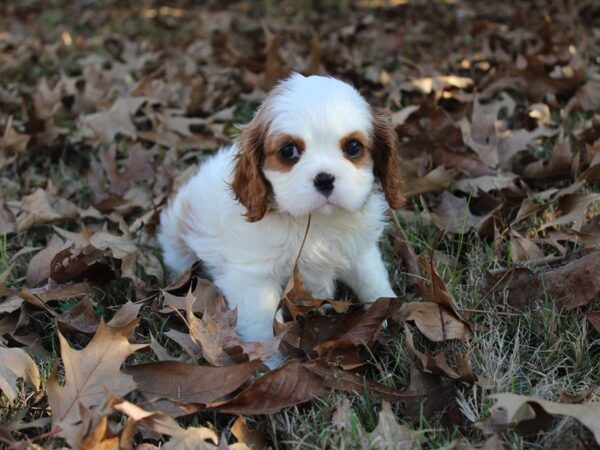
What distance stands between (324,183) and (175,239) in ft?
3.81

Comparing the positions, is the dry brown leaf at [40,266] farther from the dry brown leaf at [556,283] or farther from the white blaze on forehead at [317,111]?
the dry brown leaf at [556,283]

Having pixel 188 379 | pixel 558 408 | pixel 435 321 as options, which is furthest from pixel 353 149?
pixel 558 408

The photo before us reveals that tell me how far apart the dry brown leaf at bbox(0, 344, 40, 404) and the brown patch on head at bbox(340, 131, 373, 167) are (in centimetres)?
139

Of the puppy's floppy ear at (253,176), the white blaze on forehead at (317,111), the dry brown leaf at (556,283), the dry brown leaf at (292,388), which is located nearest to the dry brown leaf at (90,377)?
the dry brown leaf at (292,388)

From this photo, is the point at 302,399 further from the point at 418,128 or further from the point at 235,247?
the point at 418,128

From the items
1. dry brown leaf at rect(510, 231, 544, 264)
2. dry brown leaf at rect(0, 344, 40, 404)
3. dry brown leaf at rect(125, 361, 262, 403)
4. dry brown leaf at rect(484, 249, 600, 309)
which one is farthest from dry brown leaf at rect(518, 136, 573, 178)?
dry brown leaf at rect(0, 344, 40, 404)

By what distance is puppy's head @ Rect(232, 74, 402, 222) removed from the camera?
105 inches

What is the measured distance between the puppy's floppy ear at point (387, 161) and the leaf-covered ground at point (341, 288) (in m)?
0.32

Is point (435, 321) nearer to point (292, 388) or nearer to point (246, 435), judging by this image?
point (292, 388)

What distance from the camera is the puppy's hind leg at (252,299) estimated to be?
2.89 m

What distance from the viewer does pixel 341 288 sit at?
11.0 feet

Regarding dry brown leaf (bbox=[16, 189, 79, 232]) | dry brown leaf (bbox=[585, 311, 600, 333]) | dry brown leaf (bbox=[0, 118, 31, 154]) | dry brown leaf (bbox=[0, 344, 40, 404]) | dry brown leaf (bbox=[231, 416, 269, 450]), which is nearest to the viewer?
dry brown leaf (bbox=[231, 416, 269, 450])

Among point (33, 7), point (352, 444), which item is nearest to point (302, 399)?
point (352, 444)

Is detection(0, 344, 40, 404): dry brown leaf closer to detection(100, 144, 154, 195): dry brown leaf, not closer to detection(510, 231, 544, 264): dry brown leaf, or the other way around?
detection(100, 144, 154, 195): dry brown leaf
